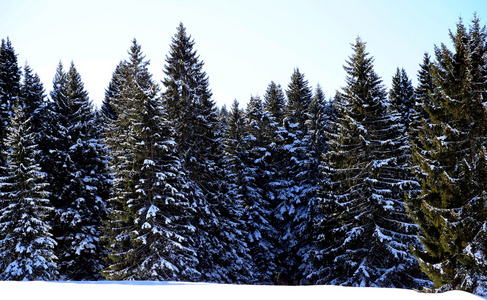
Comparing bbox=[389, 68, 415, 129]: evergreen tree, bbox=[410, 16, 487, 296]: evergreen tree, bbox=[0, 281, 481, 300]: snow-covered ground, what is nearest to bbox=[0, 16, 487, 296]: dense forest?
bbox=[410, 16, 487, 296]: evergreen tree

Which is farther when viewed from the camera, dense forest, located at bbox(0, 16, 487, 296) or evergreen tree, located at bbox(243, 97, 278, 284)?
evergreen tree, located at bbox(243, 97, 278, 284)

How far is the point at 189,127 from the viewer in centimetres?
2678

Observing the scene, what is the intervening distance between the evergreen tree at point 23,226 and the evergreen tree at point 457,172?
63.5 ft

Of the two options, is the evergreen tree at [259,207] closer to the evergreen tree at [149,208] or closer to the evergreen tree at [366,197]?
the evergreen tree at [366,197]

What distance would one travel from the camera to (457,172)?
1482 centimetres

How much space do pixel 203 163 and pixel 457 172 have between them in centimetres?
1652

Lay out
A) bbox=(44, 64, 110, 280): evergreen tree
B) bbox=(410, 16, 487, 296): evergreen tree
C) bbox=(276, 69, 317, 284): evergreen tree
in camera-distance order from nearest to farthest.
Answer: bbox=(410, 16, 487, 296): evergreen tree < bbox=(44, 64, 110, 280): evergreen tree < bbox=(276, 69, 317, 284): evergreen tree

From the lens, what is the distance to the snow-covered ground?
20.2 feet

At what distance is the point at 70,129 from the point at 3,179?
7497 mm

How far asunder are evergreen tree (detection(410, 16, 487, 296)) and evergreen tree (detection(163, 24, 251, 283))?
1405cm

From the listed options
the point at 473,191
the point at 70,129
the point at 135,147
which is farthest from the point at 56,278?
the point at 473,191

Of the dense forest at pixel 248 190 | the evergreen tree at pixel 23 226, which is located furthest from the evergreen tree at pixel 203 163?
the evergreen tree at pixel 23 226

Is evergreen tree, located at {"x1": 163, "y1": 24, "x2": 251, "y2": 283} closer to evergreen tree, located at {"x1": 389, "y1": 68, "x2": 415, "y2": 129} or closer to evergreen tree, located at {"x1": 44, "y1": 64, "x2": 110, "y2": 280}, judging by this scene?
evergreen tree, located at {"x1": 44, "y1": 64, "x2": 110, "y2": 280}

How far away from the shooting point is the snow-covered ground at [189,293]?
6145mm
